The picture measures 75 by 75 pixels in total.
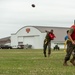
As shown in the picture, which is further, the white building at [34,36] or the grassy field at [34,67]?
the white building at [34,36]

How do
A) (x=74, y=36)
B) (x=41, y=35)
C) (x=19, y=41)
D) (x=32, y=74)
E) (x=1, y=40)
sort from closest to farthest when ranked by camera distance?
(x=32, y=74)
(x=74, y=36)
(x=41, y=35)
(x=19, y=41)
(x=1, y=40)

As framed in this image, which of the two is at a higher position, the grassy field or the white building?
the white building

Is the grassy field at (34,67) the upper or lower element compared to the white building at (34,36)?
lower

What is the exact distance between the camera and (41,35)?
103 meters

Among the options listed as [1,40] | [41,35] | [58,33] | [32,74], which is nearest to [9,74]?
[32,74]

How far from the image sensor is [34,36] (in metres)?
107

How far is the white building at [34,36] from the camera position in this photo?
4067 inches

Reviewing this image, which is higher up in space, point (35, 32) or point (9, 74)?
point (35, 32)

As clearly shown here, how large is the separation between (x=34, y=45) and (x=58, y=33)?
10104 mm

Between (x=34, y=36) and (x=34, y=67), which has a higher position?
(x=34, y=36)

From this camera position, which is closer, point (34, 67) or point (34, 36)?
point (34, 67)

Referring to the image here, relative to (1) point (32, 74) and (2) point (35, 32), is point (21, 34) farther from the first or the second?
(1) point (32, 74)

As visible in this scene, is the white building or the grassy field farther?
the white building

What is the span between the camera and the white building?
103 metres
